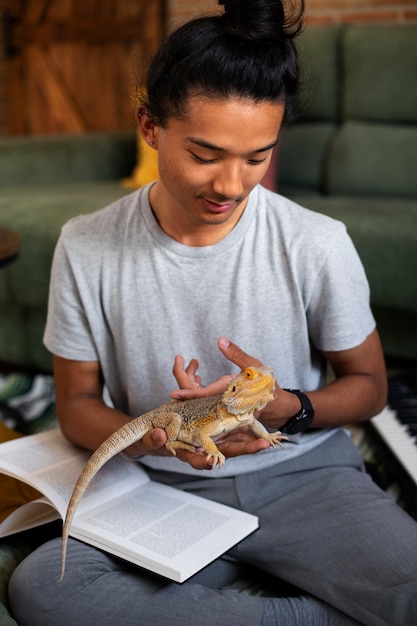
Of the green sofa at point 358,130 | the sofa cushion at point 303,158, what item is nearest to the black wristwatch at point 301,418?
the green sofa at point 358,130

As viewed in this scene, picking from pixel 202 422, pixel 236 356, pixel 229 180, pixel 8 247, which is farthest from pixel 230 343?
pixel 8 247

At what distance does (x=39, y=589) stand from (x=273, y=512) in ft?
1.34

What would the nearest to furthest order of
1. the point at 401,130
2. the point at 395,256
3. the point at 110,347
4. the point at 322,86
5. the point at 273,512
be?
the point at 273,512, the point at 110,347, the point at 395,256, the point at 401,130, the point at 322,86

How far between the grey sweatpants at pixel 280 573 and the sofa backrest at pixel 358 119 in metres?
1.92

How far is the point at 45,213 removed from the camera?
2.81 m

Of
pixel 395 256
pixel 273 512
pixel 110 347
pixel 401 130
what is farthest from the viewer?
pixel 401 130

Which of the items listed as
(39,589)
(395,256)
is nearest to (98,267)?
(39,589)

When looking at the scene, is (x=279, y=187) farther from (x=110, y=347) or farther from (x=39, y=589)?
(x=39, y=589)

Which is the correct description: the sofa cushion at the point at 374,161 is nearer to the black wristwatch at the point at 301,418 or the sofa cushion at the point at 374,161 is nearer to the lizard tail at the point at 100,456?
the black wristwatch at the point at 301,418

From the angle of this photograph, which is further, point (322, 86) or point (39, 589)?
point (322, 86)

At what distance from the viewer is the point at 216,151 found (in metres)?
1.19

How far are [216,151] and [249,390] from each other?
0.36 meters

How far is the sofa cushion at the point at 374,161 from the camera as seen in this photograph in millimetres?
3053

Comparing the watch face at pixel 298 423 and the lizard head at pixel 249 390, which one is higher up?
the lizard head at pixel 249 390
